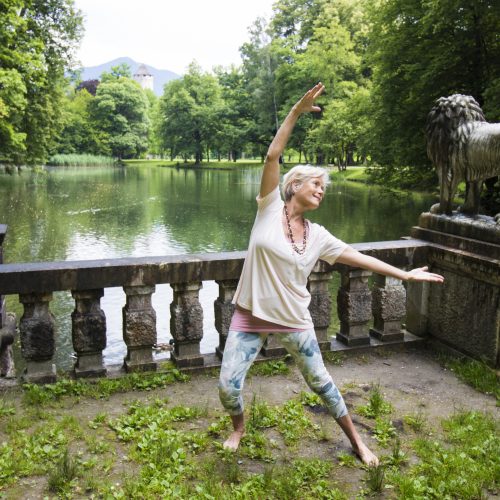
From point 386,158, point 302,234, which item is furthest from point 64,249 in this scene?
point 302,234

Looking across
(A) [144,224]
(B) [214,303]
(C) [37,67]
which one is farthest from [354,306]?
(C) [37,67]

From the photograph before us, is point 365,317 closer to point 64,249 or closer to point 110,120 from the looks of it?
point 64,249

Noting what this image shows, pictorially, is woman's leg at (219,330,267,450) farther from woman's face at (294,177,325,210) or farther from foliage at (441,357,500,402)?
foliage at (441,357,500,402)

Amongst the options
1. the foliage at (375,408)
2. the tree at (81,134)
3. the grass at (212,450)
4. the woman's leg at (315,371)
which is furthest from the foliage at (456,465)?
the tree at (81,134)

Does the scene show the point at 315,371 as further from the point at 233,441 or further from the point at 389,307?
the point at 389,307

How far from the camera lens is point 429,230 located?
529cm

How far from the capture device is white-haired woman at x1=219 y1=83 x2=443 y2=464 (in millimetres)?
3160

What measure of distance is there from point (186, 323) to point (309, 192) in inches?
69.0

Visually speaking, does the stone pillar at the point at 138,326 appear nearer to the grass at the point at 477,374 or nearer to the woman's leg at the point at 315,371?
the woman's leg at the point at 315,371

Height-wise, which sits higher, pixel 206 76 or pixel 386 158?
pixel 206 76

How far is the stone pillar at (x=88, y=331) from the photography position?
13.8 ft

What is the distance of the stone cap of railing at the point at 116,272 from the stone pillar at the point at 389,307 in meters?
0.66

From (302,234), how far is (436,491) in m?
1.52

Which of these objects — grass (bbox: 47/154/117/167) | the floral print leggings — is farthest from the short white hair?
grass (bbox: 47/154/117/167)
